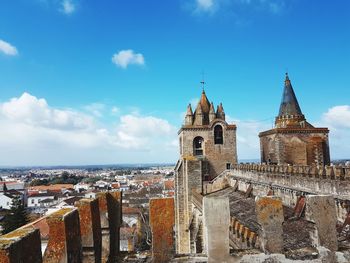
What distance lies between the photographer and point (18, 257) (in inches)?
114

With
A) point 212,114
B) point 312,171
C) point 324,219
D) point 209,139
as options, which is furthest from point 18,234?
point 212,114

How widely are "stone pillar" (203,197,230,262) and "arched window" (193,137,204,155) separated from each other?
25.3 meters

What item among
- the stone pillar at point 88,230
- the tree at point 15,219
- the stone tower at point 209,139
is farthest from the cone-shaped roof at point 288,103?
the tree at point 15,219

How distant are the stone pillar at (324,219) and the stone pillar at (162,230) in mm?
2428

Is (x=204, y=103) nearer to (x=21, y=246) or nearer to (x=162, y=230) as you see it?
(x=162, y=230)

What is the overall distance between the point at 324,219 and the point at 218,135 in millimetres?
25483

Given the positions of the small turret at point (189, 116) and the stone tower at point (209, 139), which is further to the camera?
the small turret at point (189, 116)

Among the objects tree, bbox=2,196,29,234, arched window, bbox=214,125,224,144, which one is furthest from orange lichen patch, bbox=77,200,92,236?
tree, bbox=2,196,29,234

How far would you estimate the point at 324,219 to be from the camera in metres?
5.43

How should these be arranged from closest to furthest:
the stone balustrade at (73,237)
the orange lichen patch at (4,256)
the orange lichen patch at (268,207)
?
1. the orange lichen patch at (4,256)
2. the stone balustrade at (73,237)
3. the orange lichen patch at (268,207)

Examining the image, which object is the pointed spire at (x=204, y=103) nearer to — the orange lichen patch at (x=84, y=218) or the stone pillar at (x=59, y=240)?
the orange lichen patch at (x=84, y=218)

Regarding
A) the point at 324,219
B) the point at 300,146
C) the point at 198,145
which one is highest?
the point at 198,145

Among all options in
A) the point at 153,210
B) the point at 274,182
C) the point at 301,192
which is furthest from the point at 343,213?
the point at 153,210

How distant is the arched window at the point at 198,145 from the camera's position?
30606 millimetres
